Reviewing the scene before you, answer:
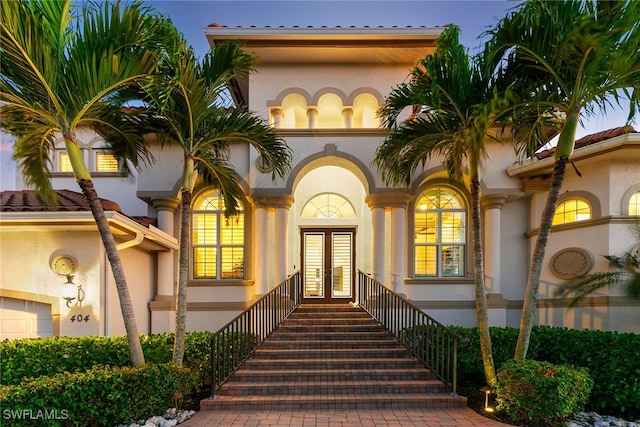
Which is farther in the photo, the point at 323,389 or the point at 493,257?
the point at 493,257

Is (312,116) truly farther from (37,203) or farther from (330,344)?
(37,203)

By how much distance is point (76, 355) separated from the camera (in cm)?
611

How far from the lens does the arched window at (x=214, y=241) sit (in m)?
10.4

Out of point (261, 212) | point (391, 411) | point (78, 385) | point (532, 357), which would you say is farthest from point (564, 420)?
point (261, 212)

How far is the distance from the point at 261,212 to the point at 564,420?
7550 mm

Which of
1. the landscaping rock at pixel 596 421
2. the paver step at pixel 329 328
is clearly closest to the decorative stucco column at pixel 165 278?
the paver step at pixel 329 328

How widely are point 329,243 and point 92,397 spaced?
798 cm

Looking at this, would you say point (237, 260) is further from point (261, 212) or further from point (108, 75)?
point (108, 75)

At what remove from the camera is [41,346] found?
240 inches

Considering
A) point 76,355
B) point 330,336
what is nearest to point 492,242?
point 330,336

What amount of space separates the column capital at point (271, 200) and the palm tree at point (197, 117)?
2.99m

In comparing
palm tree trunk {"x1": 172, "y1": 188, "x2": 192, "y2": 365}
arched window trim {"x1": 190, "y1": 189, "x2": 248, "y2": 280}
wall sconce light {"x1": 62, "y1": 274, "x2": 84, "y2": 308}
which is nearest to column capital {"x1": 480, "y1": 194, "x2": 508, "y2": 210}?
arched window trim {"x1": 190, "y1": 189, "x2": 248, "y2": 280}

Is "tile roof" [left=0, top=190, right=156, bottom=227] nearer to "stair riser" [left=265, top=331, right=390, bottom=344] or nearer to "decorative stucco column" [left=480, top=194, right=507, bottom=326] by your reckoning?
"stair riser" [left=265, top=331, right=390, bottom=344]

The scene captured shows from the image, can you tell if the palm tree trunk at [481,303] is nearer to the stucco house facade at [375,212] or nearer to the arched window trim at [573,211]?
the stucco house facade at [375,212]
